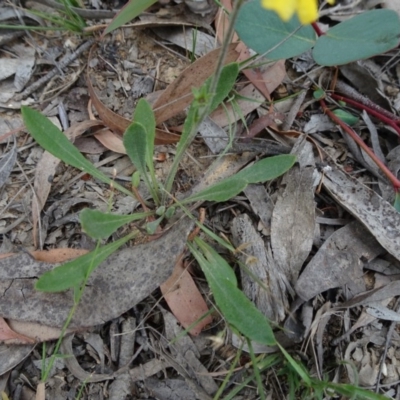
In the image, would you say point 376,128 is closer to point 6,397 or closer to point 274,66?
point 274,66

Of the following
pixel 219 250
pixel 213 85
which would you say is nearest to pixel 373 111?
pixel 219 250

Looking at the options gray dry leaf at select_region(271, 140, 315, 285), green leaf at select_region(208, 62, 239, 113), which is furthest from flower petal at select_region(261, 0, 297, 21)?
gray dry leaf at select_region(271, 140, 315, 285)

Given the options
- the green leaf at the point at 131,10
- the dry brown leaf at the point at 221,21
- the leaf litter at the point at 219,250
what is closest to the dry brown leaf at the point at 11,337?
the leaf litter at the point at 219,250

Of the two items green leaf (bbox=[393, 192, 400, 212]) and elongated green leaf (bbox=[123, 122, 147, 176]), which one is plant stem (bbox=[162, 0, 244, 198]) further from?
green leaf (bbox=[393, 192, 400, 212])

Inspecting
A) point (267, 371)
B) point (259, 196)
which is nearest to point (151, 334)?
point (267, 371)

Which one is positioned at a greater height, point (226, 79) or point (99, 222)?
point (226, 79)

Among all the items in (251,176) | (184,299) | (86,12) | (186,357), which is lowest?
(186,357)

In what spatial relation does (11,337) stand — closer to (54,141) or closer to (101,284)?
(101,284)
